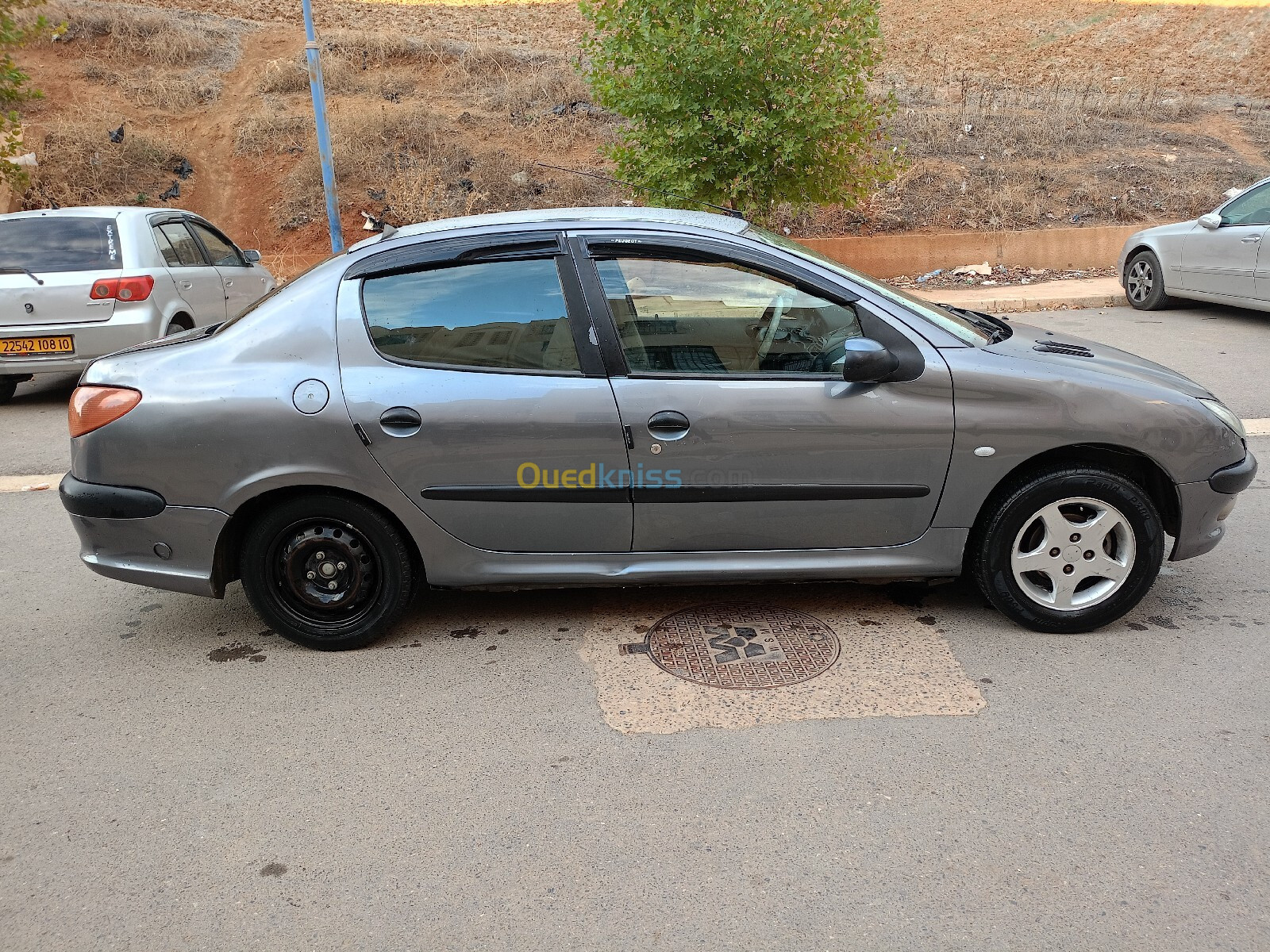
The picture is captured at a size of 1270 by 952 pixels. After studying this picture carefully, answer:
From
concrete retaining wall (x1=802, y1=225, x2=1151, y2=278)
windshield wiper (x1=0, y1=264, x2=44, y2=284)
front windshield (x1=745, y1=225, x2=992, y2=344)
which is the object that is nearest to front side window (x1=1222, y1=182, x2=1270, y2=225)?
concrete retaining wall (x1=802, y1=225, x2=1151, y2=278)

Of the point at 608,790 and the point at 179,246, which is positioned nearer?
the point at 608,790

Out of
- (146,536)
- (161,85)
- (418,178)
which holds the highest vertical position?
(161,85)

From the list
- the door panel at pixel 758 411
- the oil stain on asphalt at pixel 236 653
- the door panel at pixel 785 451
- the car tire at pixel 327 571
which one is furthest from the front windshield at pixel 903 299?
the oil stain on asphalt at pixel 236 653

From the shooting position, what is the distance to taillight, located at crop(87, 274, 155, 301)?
340 inches

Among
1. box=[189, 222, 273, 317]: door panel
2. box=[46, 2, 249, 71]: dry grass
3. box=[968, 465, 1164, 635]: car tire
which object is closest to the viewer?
box=[968, 465, 1164, 635]: car tire

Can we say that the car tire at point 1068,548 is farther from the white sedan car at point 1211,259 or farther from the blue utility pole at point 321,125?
the blue utility pole at point 321,125

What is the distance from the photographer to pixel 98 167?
1845 centimetres

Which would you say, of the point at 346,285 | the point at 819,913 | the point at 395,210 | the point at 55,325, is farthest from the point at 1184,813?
the point at 395,210

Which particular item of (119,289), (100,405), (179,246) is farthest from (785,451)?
(179,246)

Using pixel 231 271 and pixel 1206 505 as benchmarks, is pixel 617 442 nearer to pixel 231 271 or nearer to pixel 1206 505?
pixel 1206 505

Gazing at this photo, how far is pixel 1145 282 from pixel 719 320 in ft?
31.7

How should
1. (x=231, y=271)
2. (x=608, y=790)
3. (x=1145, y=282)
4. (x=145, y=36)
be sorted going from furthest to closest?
(x=145, y=36)
(x=1145, y=282)
(x=231, y=271)
(x=608, y=790)

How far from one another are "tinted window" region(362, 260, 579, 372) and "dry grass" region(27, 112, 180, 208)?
53.3 ft

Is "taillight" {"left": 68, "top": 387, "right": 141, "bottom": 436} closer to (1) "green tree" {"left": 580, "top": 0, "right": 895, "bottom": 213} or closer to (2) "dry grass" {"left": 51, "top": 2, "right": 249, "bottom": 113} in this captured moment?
(1) "green tree" {"left": 580, "top": 0, "right": 895, "bottom": 213}
